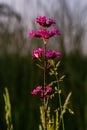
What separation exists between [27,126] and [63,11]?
2.65ft

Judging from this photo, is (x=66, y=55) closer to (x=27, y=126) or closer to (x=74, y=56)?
(x=74, y=56)

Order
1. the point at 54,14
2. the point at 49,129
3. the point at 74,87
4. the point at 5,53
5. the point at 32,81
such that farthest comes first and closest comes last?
the point at 5,53 < the point at 54,14 < the point at 32,81 < the point at 74,87 < the point at 49,129

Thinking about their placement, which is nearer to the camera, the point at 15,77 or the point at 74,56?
the point at 74,56

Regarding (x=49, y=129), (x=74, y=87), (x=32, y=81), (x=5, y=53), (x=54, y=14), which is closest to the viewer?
(x=49, y=129)

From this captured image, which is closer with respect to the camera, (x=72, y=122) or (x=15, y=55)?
(x=72, y=122)

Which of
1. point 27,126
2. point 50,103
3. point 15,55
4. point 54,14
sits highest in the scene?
point 54,14

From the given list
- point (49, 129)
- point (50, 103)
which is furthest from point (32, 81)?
point (49, 129)

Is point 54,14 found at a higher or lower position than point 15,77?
higher

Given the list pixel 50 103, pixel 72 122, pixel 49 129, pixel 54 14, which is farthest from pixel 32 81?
pixel 49 129

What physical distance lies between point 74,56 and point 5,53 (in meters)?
0.61

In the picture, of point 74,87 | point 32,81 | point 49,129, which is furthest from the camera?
point 32,81

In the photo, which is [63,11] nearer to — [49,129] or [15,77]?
[15,77]

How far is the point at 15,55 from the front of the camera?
2.65 metres

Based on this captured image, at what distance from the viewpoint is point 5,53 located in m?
2.76
